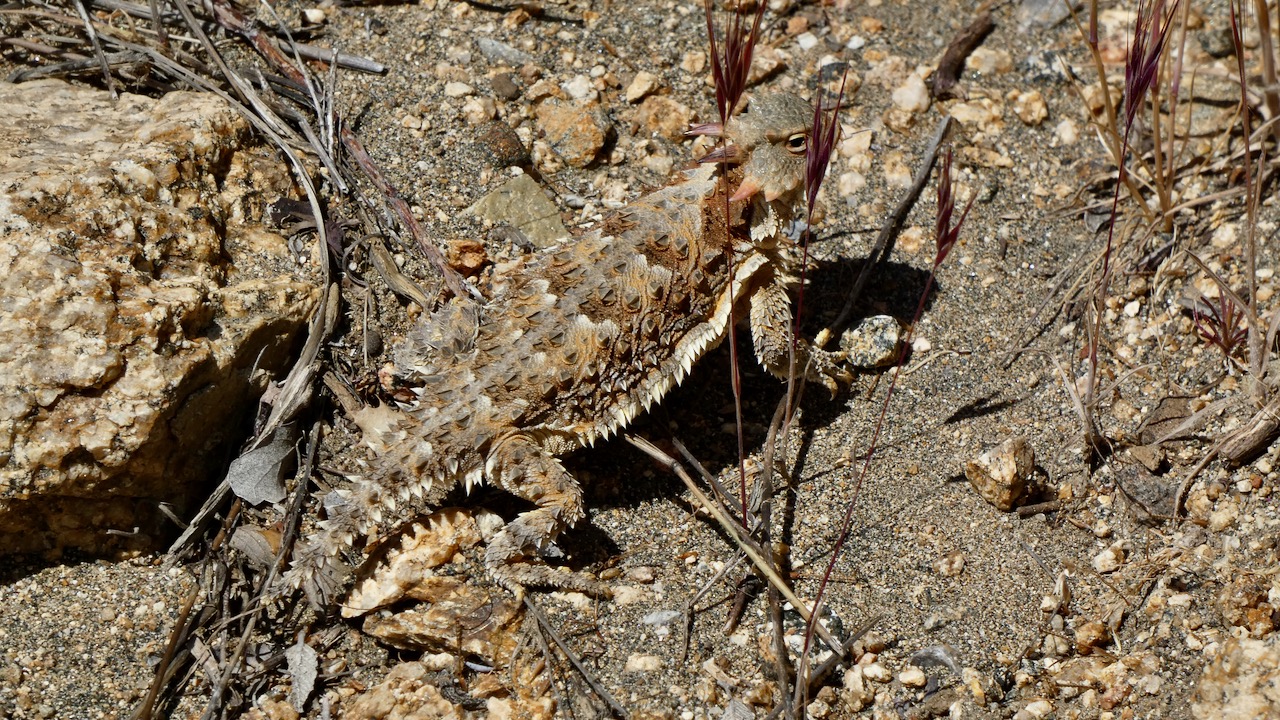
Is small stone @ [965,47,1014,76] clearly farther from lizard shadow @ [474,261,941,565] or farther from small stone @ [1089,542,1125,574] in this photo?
small stone @ [1089,542,1125,574]

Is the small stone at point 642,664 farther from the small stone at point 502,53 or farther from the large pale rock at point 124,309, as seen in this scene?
the small stone at point 502,53

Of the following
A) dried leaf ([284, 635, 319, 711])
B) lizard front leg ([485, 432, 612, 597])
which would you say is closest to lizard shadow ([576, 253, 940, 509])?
lizard front leg ([485, 432, 612, 597])

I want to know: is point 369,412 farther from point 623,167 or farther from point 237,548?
point 623,167

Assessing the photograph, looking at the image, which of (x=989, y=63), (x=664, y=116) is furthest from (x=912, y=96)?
(x=664, y=116)

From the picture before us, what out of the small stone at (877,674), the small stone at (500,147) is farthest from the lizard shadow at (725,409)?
the small stone at (500,147)

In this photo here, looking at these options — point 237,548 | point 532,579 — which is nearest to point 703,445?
point 532,579
